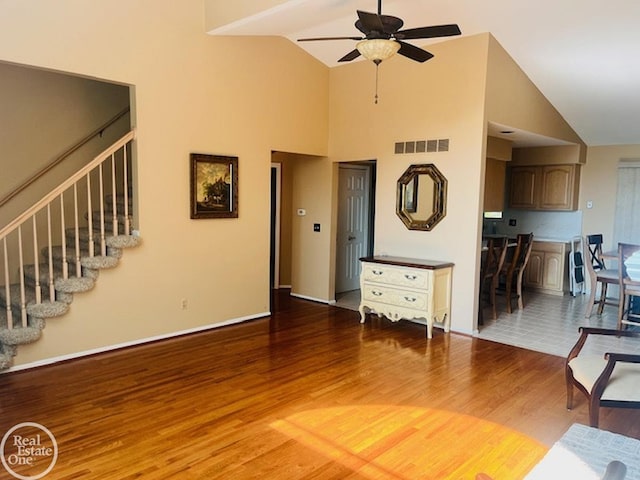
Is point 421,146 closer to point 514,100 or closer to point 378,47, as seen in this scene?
point 514,100

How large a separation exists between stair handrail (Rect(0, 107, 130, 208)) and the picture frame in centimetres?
145

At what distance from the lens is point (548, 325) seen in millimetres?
5633

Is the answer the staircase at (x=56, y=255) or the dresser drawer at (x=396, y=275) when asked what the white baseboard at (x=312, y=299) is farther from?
the staircase at (x=56, y=255)

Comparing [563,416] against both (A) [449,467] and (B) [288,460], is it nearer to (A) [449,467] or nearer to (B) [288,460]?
(A) [449,467]

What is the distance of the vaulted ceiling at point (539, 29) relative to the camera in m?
4.28

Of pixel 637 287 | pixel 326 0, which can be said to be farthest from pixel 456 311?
pixel 326 0

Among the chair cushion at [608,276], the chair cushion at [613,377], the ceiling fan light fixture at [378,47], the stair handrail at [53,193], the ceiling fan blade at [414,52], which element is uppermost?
the ceiling fan blade at [414,52]

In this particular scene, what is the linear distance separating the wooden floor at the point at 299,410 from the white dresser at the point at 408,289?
42cm

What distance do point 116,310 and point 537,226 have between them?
22.9 ft

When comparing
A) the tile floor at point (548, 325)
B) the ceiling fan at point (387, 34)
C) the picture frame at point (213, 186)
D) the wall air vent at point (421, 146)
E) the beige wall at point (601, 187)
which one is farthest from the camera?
the beige wall at point (601, 187)

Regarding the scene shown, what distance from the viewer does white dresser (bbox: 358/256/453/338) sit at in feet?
16.8

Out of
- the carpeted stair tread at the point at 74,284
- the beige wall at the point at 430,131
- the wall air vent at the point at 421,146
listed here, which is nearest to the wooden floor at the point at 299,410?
the carpeted stair tread at the point at 74,284

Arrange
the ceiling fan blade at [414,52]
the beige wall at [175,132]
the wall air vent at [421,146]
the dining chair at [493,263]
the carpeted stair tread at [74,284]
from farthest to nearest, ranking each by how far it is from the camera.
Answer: the dining chair at [493,263] → the wall air vent at [421,146] → the carpeted stair tread at [74,284] → the beige wall at [175,132] → the ceiling fan blade at [414,52]

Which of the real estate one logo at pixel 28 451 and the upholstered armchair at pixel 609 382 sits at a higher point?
the upholstered armchair at pixel 609 382
